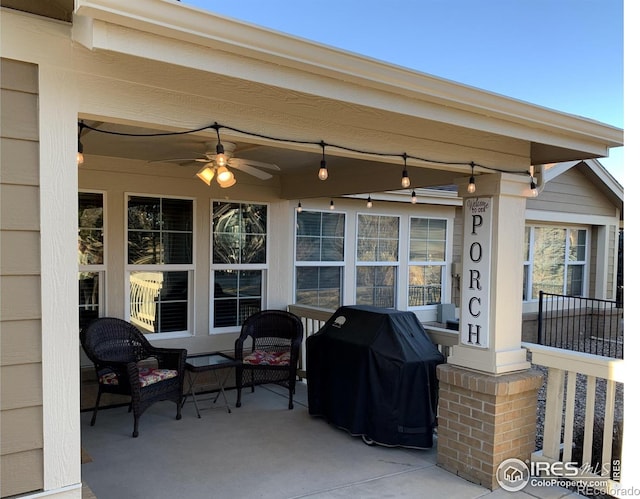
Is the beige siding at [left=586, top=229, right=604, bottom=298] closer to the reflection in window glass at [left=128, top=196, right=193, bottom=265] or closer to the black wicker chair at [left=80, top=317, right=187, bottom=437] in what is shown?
the reflection in window glass at [left=128, top=196, right=193, bottom=265]

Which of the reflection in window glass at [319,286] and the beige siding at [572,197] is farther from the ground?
the beige siding at [572,197]

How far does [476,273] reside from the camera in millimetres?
3498

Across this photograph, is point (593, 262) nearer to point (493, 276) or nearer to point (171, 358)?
point (493, 276)

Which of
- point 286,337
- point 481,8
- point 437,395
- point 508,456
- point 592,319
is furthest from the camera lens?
point 481,8

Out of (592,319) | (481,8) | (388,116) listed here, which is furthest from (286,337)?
(481,8)

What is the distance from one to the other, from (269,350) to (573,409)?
10.1 feet

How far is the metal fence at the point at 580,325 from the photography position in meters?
8.91

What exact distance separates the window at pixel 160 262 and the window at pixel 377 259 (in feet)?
8.49

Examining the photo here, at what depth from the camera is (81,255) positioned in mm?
4555

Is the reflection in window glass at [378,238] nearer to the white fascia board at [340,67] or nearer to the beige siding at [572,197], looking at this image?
the beige siding at [572,197]

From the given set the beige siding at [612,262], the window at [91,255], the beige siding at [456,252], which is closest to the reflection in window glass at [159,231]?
the window at [91,255]

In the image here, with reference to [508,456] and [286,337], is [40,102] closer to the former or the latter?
[508,456]

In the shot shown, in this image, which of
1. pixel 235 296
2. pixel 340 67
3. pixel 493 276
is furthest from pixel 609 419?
pixel 235 296

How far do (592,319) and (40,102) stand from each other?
10.5m
